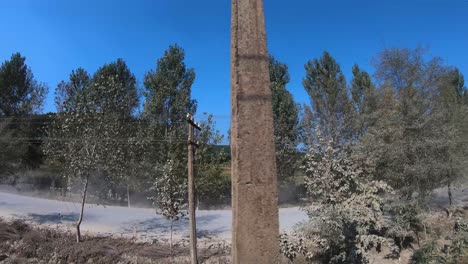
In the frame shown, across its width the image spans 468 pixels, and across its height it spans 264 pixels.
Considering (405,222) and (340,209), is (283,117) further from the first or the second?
(340,209)

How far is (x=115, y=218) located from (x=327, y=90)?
1778cm

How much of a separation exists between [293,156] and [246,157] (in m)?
25.6

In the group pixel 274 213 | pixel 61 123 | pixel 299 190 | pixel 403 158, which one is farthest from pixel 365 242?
pixel 299 190

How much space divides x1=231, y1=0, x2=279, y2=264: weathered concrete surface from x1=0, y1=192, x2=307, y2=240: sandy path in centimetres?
1358

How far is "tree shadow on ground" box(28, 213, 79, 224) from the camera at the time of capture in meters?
22.8

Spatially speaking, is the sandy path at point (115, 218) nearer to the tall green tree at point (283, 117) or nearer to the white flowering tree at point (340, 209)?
the tall green tree at point (283, 117)

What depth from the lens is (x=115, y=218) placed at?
24688 millimetres

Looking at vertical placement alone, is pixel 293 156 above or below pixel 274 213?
above

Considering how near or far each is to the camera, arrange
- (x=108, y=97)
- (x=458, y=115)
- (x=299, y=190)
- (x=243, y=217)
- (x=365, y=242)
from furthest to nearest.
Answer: (x=299, y=190) < (x=458, y=115) < (x=108, y=97) < (x=365, y=242) < (x=243, y=217)

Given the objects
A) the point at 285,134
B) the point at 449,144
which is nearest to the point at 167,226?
the point at 285,134

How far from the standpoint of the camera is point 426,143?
16.5 meters

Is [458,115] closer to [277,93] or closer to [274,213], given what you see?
[277,93]

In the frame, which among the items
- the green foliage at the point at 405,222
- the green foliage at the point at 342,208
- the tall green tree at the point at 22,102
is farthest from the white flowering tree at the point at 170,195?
the tall green tree at the point at 22,102

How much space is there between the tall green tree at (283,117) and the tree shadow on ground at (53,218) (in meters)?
14.0
